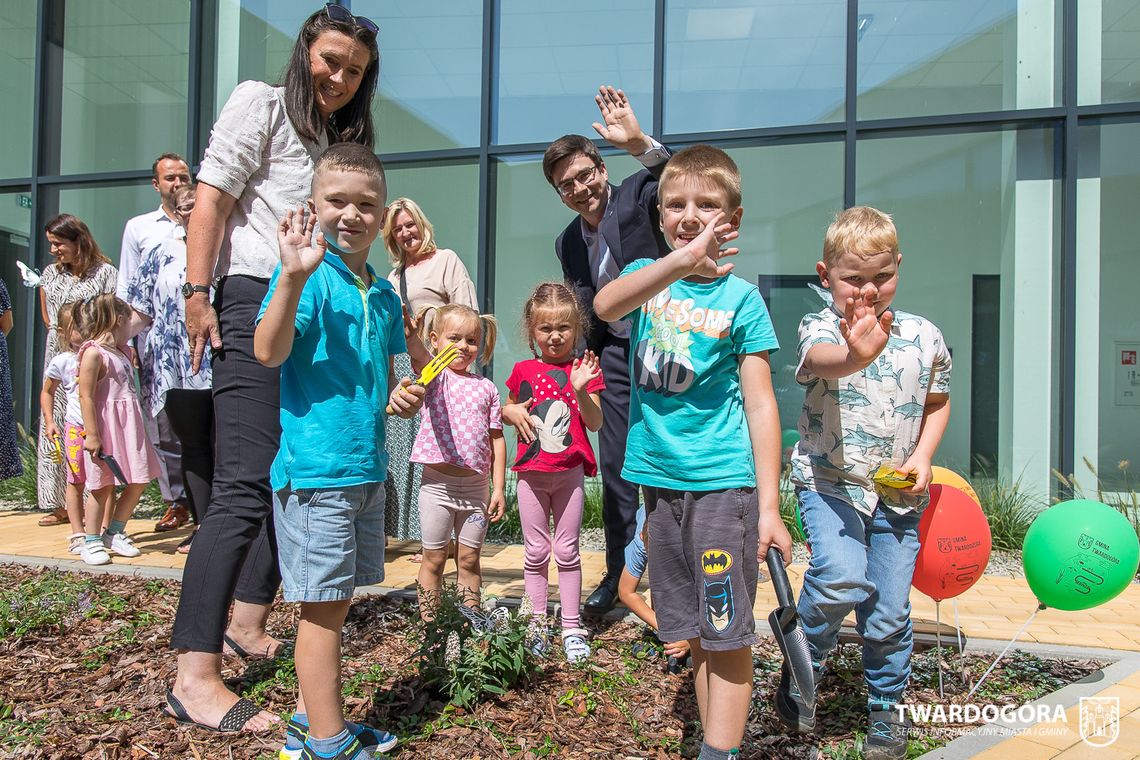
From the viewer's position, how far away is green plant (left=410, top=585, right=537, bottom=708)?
255 cm

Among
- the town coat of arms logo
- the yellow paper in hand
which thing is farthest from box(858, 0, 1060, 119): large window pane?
the town coat of arms logo

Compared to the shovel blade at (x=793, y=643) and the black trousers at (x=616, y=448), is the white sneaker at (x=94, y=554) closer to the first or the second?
the black trousers at (x=616, y=448)

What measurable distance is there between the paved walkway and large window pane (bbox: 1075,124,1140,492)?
6.61ft

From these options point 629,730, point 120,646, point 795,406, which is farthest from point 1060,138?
point 120,646

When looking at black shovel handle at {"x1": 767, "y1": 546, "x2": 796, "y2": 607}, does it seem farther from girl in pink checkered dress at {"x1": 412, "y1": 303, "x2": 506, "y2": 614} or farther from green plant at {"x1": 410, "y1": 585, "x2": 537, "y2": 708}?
girl in pink checkered dress at {"x1": 412, "y1": 303, "x2": 506, "y2": 614}

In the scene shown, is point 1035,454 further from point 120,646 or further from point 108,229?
point 108,229

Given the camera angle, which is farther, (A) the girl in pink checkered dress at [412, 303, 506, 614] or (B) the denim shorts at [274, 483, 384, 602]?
(A) the girl in pink checkered dress at [412, 303, 506, 614]

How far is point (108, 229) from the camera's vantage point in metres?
8.08

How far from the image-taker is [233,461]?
2.44 meters

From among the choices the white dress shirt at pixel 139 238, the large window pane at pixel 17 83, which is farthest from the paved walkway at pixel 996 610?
the large window pane at pixel 17 83

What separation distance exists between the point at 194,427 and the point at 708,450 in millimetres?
2233

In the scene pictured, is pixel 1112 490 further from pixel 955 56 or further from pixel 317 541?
pixel 317 541

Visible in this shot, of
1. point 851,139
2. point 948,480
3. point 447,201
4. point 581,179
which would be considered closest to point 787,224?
point 851,139

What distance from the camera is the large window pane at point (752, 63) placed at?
654 cm
